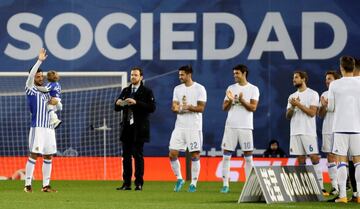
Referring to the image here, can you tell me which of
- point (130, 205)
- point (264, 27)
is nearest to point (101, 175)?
point (264, 27)

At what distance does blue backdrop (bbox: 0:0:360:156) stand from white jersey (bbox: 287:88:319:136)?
794cm

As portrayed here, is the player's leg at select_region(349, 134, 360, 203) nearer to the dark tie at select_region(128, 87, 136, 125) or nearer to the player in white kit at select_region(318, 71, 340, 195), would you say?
the player in white kit at select_region(318, 71, 340, 195)

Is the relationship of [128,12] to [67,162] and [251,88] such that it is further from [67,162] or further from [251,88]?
[251,88]

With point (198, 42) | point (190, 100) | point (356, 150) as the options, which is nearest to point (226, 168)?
point (190, 100)

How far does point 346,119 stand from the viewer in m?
14.3

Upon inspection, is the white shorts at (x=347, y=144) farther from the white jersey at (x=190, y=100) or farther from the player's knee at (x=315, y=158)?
the white jersey at (x=190, y=100)

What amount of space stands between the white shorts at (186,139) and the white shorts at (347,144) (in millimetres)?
4477

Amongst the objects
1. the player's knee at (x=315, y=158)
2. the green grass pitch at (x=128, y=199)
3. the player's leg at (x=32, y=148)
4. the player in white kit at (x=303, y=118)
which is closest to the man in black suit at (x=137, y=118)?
the green grass pitch at (x=128, y=199)

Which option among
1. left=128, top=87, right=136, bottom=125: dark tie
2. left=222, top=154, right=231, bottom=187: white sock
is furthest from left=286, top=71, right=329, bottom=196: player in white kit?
left=128, top=87, right=136, bottom=125: dark tie

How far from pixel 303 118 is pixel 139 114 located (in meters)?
2.80

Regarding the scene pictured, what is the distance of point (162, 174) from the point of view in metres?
24.1

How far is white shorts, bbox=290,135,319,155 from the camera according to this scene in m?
18.2

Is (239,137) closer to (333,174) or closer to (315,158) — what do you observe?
(315,158)

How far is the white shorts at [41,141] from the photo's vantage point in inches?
680
